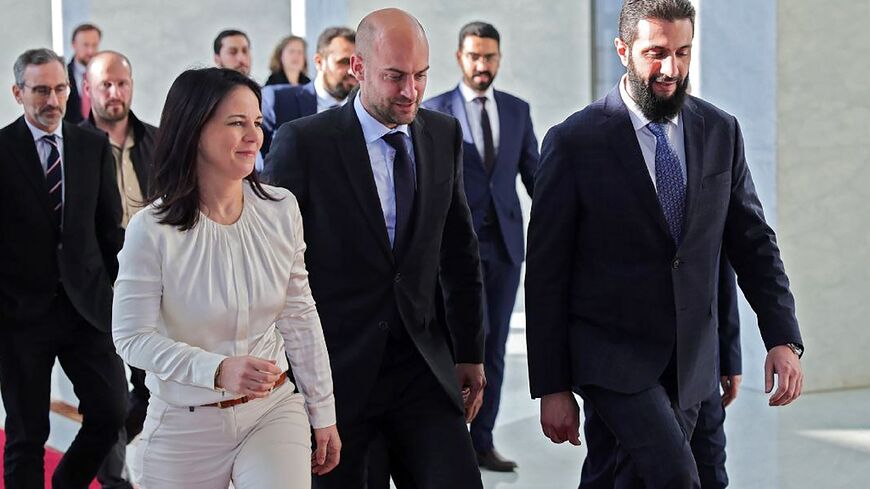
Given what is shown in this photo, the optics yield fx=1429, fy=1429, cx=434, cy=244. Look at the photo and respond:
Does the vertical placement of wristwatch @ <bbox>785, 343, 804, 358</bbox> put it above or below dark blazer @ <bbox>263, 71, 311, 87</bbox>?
below

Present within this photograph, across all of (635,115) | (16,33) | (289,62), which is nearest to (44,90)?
(635,115)

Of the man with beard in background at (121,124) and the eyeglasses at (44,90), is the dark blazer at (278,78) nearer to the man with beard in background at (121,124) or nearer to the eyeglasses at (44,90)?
the man with beard in background at (121,124)

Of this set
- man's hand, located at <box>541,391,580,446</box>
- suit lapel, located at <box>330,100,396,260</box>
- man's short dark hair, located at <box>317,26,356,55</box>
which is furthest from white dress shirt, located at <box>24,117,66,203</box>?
man's hand, located at <box>541,391,580,446</box>

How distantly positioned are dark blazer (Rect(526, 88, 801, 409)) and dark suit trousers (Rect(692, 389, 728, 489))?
4.1 inches

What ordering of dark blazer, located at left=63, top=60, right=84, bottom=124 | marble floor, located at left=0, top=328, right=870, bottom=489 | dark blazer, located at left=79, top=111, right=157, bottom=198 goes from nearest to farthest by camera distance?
1. marble floor, located at left=0, top=328, right=870, bottom=489
2. dark blazer, located at left=79, top=111, right=157, bottom=198
3. dark blazer, located at left=63, top=60, right=84, bottom=124

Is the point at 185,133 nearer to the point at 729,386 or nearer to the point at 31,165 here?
the point at 729,386

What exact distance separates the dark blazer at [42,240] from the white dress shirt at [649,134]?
2244mm

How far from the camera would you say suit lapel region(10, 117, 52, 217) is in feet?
16.8

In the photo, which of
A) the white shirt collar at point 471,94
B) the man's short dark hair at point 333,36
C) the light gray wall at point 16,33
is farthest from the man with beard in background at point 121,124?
the light gray wall at point 16,33

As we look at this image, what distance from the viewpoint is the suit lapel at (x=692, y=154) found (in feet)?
12.1

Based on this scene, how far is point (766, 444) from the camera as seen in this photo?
6625 mm

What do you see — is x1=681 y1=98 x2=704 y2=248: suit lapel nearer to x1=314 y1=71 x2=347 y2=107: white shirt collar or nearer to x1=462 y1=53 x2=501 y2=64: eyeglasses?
x1=462 y1=53 x2=501 y2=64: eyeglasses

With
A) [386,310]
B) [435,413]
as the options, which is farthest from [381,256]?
[435,413]

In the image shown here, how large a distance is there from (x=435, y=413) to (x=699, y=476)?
2.45ft
